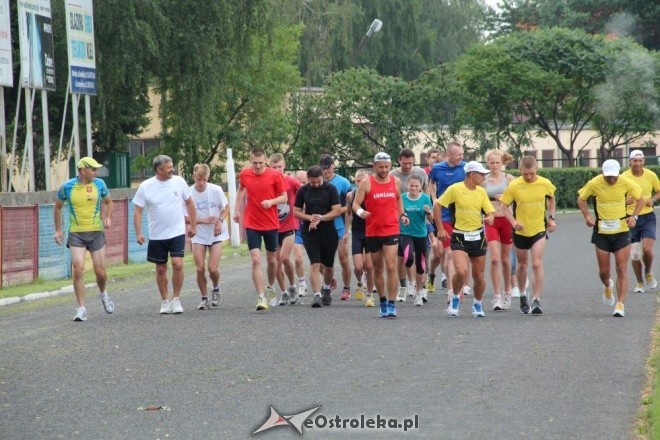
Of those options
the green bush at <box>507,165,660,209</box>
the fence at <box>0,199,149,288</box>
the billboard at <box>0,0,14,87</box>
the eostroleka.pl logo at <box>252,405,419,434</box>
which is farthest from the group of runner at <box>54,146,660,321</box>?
the green bush at <box>507,165,660,209</box>

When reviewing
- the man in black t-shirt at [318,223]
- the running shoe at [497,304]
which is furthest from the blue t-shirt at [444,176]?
the running shoe at [497,304]

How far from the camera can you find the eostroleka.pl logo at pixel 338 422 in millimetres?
8586

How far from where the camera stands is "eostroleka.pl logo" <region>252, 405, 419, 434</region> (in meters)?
8.59

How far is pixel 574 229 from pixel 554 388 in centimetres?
2846

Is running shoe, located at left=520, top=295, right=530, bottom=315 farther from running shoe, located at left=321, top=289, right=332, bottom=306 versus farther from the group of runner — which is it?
running shoe, located at left=321, top=289, right=332, bottom=306

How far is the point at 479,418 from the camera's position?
29.2ft

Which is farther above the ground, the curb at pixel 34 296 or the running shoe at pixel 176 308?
the running shoe at pixel 176 308

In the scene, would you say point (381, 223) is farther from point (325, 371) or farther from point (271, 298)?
point (325, 371)

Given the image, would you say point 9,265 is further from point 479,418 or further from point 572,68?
point 572,68

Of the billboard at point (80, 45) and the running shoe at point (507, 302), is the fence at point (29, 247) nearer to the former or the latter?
the billboard at point (80, 45)

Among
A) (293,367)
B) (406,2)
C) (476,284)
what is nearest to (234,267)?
(476,284)

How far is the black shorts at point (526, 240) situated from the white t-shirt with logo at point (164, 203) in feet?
12.7

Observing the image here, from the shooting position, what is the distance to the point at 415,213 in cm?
1719

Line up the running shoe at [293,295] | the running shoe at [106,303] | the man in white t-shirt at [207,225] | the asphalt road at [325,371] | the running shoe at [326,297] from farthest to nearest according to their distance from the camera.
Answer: the running shoe at [293,295] → the running shoe at [326,297] → the man in white t-shirt at [207,225] → the running shoe at [106,303] → the asphalt road at [325,371]
